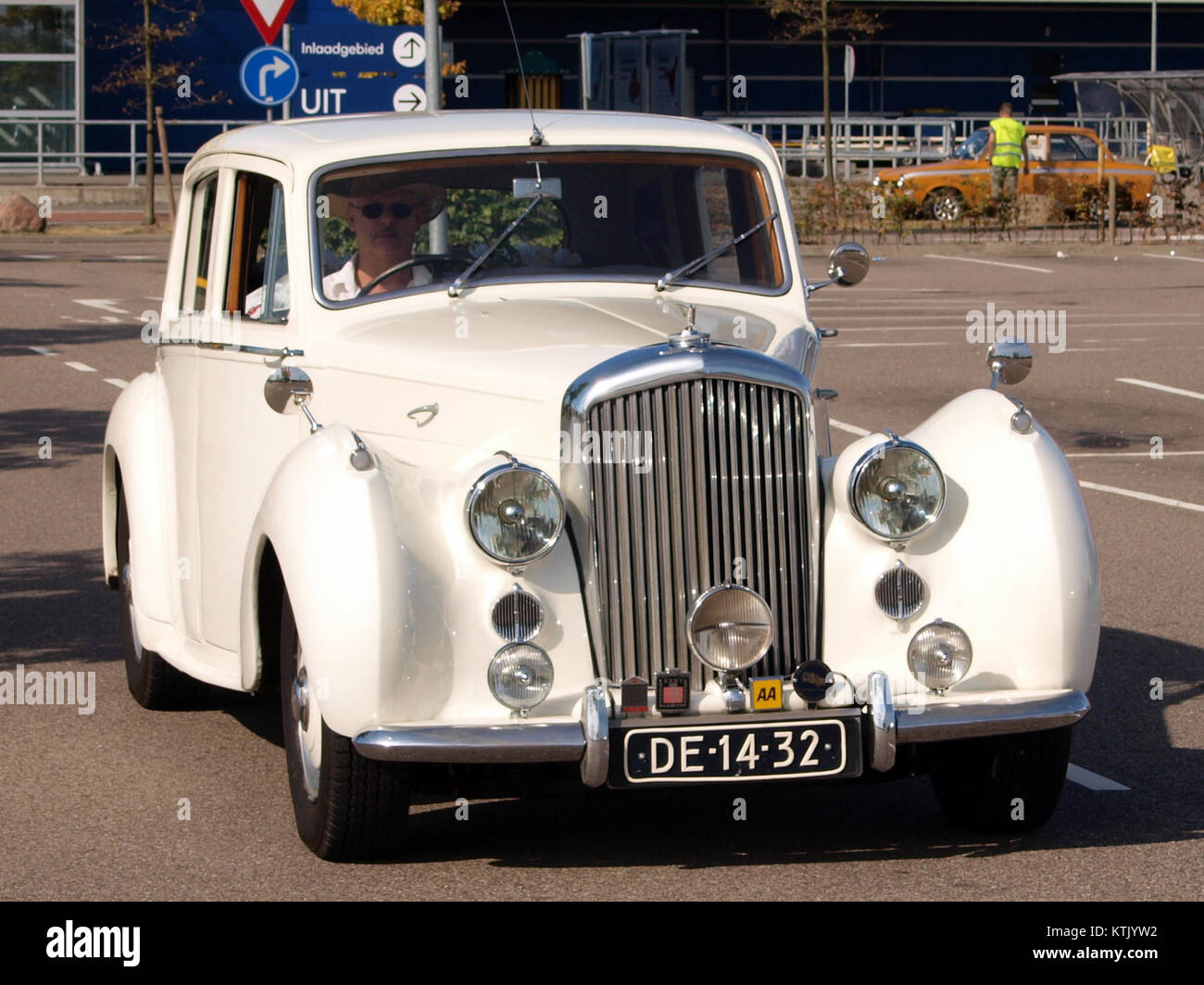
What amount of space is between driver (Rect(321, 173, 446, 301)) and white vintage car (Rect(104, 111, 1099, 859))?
3cm

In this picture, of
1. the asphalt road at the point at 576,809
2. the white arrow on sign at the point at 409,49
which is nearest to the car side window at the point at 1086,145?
the white arrow on sign at the point at 409,49

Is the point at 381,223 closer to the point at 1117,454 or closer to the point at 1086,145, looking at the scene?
the point at 1117,454

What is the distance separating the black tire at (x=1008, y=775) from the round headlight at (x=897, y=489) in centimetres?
61

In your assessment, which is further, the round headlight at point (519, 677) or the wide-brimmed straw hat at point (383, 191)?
the wide-brimmed straw hat at point (383, 191)

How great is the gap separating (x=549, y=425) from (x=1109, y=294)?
19130 millimetres

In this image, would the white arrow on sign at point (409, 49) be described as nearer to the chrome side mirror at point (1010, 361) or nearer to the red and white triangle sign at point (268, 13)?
the red and white triangle sign at point (268, 13)

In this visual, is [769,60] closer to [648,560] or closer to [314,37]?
[314,37]

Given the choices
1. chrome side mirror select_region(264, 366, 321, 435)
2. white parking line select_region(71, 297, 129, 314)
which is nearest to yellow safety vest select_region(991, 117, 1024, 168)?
white parking line select_region(71, 297, 129, 314)

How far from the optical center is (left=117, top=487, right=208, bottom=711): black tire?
6781 mm

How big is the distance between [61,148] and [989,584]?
41477mm

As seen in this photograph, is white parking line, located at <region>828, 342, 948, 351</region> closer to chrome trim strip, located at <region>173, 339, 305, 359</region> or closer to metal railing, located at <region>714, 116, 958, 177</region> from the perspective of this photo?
chrome trim strip, located at <region>173, 339, 305, 359</region>

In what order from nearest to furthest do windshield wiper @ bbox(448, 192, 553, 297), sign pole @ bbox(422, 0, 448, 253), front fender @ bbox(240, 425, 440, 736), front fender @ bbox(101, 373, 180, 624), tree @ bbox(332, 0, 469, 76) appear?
front fender @ bbox(240, 425, 440, 736)
windshield wiper @ bbox(448, 192, 553, 297)
front fender @ bbox(101, 373, 180, 624)
sign pole @ bbox(422, 0, 448, 253)
tree @ bbox(332, 0, 469, 76)

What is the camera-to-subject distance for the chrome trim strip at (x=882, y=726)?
482 cm

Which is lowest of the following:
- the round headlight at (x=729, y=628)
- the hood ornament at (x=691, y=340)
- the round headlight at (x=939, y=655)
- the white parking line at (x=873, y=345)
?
the white parking line at (x=873, y=345)
